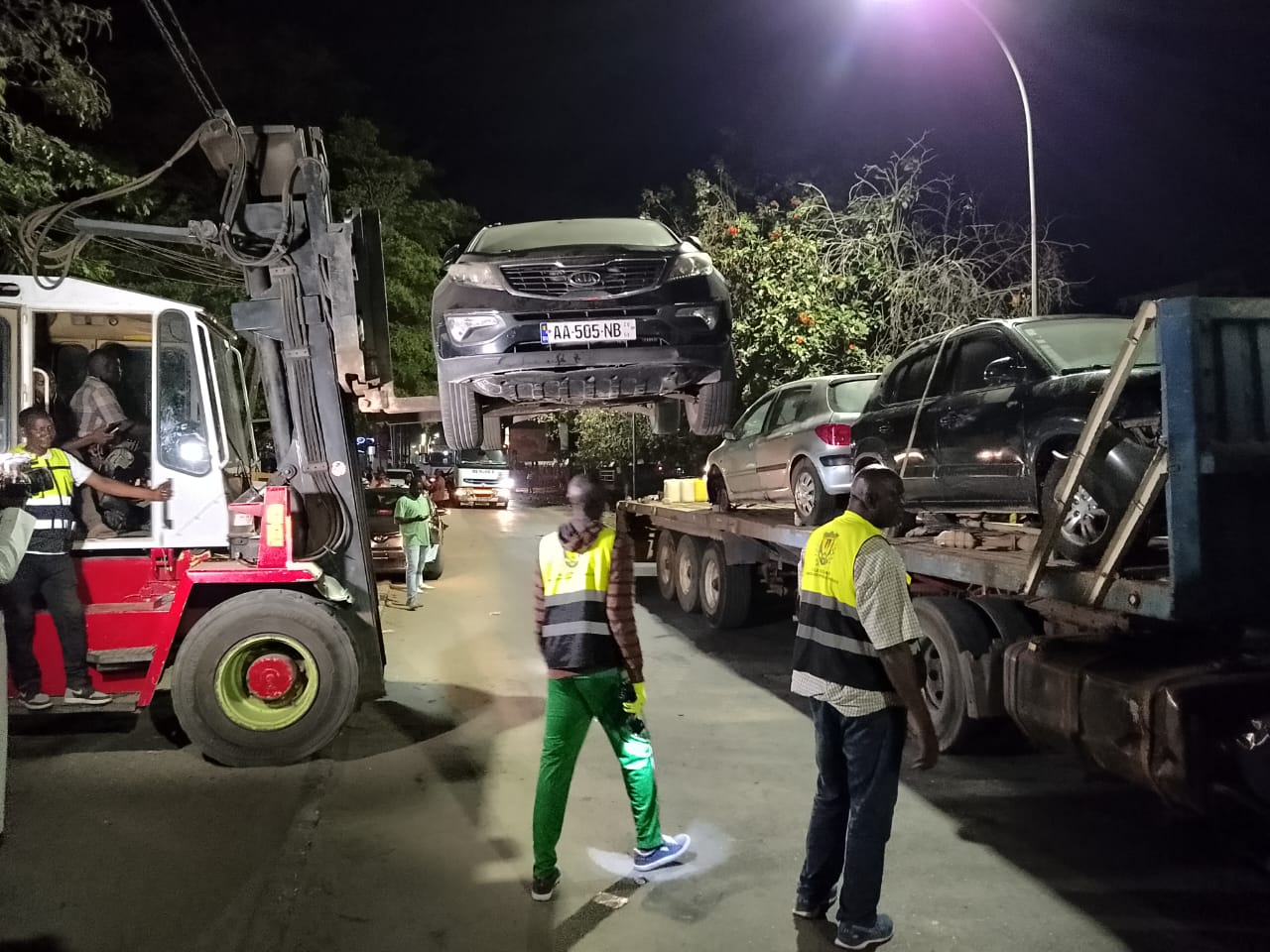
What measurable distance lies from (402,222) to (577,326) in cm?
1778

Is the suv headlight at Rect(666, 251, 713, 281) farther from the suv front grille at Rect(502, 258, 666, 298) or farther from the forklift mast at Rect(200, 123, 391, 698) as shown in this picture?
the forklift mast at Rect(200, 123, 391, 698)

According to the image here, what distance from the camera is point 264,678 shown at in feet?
19.4

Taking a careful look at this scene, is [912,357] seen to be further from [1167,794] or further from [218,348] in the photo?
[218,348]

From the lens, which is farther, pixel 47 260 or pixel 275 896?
pixel 47 260

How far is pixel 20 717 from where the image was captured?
6742mm

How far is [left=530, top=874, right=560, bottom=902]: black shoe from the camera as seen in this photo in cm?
417

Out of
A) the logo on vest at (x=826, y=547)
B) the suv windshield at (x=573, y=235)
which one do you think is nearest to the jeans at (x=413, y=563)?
the suv windshield at (x=573, y=235)

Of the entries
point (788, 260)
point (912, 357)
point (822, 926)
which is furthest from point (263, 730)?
point (788, 260)

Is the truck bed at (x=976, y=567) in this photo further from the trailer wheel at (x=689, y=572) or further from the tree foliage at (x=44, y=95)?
the tree foliage at (x=44, y=95)

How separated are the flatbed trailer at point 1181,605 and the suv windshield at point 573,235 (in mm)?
3356

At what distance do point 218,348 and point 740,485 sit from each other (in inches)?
217

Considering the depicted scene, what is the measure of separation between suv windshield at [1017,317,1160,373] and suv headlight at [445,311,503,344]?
3373 millimetres

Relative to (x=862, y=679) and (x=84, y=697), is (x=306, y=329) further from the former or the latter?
(x=862, y=679)

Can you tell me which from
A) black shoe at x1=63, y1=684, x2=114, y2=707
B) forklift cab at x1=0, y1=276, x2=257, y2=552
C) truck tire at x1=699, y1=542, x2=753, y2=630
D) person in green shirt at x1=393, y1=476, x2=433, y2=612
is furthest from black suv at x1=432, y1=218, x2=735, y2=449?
person in green shirt at x1=393, y1=476, x2=433, y2=612
